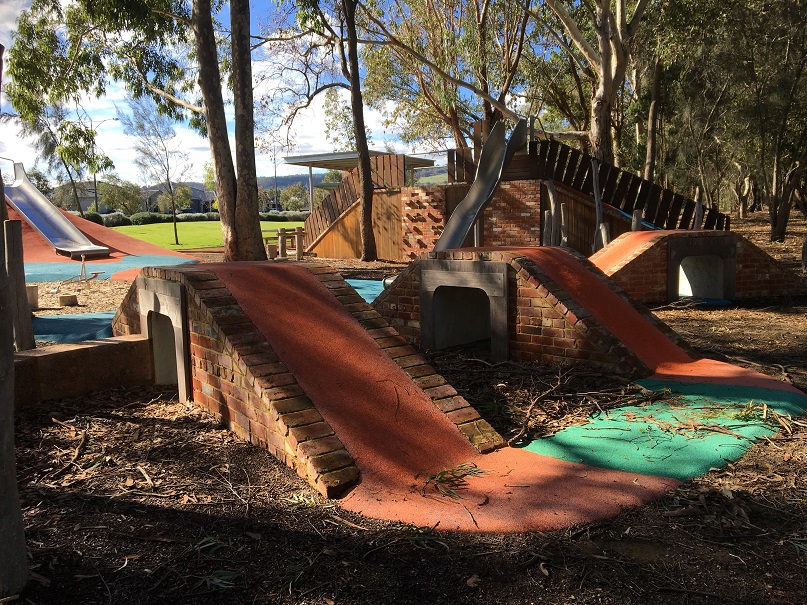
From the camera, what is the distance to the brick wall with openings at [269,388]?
159 inches

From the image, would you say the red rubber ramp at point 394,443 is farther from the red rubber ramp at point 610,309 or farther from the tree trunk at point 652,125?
the tree trunk at point 652,125

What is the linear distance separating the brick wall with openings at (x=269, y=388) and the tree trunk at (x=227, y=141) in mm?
7751

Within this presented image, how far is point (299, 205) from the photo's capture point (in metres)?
88.3

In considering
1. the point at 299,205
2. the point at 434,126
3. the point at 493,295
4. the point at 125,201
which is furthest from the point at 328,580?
the point at 299,205

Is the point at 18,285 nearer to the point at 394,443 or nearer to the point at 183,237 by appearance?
the point at 394,443

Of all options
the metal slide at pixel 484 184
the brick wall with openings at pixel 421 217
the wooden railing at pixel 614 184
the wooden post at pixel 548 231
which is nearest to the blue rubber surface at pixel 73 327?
the metal slide at pixel 484 184

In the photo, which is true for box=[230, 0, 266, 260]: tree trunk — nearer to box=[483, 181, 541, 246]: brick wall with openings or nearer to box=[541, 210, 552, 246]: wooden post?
box=[541, 210, 552, 246]: wooden post

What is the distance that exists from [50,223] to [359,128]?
405 inches

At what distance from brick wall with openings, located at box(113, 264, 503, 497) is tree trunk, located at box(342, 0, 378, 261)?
13.6 meters

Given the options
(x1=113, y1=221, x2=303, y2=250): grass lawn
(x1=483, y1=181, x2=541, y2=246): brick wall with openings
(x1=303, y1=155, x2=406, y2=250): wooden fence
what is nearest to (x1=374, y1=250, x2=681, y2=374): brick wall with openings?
(x1=483, y1=181, x2=541, y2=246): brick wall with openings

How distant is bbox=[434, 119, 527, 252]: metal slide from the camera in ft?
38.7

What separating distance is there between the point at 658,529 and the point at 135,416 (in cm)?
382

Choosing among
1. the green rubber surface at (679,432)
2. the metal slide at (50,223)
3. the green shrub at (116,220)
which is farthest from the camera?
the green shrub at (116,220)

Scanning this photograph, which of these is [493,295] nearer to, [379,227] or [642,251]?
[642,251]
